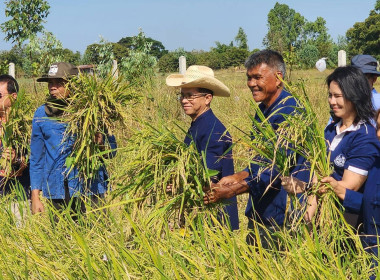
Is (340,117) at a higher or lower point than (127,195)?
higher

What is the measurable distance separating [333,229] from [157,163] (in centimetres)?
92

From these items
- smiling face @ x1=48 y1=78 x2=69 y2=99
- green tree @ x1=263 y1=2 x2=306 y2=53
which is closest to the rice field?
smiling face @ x1=48 y1=78 x2=69 y2=99

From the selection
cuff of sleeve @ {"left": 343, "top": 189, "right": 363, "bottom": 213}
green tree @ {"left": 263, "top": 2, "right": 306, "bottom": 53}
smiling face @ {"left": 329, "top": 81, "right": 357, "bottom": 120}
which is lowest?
cuff of sleeve @ {"left": 343, "top": 189, "right": 363, "bottom": 213}

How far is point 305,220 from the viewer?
9.07ft

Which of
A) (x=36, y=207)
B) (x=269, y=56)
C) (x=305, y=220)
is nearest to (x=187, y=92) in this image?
(x=269, y=56)

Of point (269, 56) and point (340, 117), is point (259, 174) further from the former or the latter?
point (269, 56)

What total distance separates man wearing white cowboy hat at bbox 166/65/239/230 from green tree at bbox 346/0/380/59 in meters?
57.7

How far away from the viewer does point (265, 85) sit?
10.8 ft

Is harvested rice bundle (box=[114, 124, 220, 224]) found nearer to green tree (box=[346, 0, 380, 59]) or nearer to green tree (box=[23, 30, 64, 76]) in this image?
green tree (box=[23, 30, 64, 76])

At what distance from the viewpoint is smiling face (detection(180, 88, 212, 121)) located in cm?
343

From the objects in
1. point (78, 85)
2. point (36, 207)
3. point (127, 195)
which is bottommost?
point (36, 207)

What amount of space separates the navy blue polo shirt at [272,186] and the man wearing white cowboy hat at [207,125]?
148 mm

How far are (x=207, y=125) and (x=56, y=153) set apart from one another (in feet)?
3.94

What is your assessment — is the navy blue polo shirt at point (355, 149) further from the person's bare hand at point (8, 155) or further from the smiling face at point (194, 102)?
the person's bare hand at point (8, 155)
